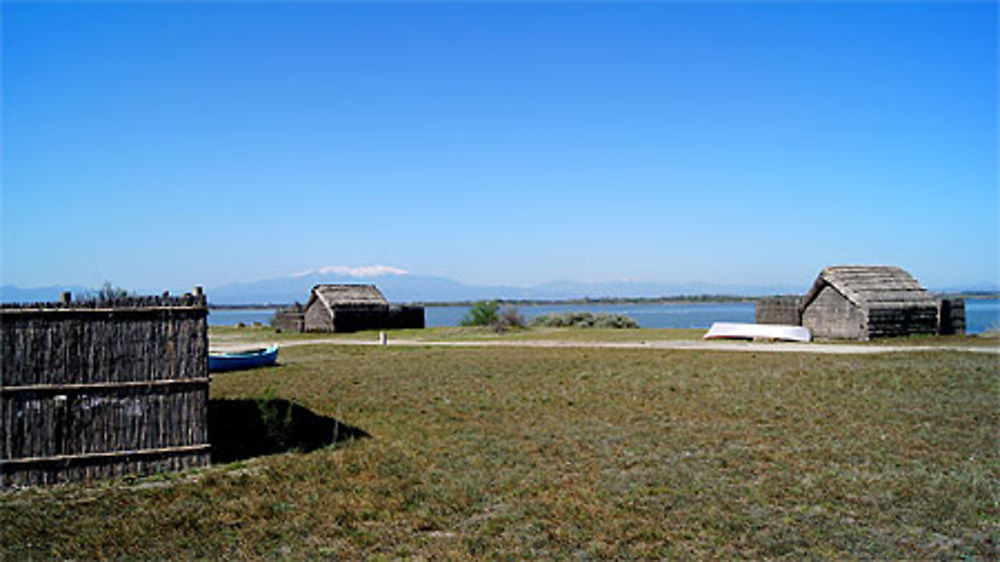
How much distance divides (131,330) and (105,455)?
75.9 inches

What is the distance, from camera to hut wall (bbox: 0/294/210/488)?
11.1 m

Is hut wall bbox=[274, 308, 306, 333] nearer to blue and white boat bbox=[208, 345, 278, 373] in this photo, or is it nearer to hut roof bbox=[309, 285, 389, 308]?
hut roof bbox=[309, 285, 389, 308]

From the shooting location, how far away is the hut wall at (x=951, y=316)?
34.3 meters

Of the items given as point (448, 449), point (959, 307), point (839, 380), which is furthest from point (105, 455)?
point (959, 307)

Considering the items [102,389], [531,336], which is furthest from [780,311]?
[102,389]

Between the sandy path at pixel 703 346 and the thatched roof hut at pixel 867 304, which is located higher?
the thatched roof hut at pixel 867 304

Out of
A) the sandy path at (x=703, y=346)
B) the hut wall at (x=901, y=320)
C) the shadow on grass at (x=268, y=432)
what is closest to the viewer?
the shadow on grass at (x=268, y=432)

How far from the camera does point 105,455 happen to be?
11.4m

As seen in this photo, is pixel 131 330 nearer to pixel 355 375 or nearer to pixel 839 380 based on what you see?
pixel 355 375

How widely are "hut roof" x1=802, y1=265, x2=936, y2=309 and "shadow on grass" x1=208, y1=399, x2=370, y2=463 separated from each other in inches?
1037

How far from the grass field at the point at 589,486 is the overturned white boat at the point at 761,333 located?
1615cm

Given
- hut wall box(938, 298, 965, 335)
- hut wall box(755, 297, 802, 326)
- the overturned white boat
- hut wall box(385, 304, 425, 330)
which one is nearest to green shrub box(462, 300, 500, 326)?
hut wall box(385, 304, 425, 330)

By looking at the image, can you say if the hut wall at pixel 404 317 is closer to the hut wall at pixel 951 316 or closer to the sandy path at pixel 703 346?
the sandy path at pixel 703 346

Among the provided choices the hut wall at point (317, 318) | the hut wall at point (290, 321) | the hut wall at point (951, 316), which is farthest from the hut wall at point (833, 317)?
the hut wall at point (290, 321)
